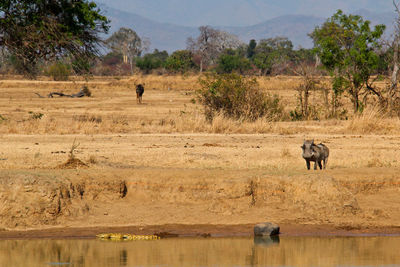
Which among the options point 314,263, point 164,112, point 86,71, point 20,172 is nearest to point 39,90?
point 164,112

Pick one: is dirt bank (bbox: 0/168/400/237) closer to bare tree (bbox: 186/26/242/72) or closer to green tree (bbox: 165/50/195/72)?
green tree (bbox: 165/50/195/72)

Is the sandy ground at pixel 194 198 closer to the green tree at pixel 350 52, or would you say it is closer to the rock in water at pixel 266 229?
the rock in water at pixel 266 229

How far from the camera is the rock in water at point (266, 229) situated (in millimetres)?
11680

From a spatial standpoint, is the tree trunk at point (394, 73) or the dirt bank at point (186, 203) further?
the tree trunk at point (394, 73)

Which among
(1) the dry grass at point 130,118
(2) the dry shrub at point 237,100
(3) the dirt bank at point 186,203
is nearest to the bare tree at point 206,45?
(1) the dry grass at point 130,118

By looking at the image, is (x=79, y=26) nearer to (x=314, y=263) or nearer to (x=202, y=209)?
(x=202, y=209)

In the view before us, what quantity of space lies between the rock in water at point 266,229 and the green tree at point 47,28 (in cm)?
1241

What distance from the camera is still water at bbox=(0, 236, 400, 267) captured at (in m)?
10.1

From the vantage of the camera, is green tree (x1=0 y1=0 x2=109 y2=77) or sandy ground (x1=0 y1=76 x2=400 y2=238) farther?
green tree (x1=0 y1=0 x2=109 y2=77)

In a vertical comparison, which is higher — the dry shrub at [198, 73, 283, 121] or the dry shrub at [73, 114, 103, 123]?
the dry shrub at [198, 73, 283, 121]

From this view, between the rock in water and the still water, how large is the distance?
0.19m

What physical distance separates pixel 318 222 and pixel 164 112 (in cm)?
1996

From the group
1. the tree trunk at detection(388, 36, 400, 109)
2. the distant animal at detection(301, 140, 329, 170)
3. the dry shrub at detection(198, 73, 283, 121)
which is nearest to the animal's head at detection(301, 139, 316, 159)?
the distant animal at detection(301, 140, 329, 170)

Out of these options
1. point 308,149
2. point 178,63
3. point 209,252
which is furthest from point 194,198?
point 178,63
